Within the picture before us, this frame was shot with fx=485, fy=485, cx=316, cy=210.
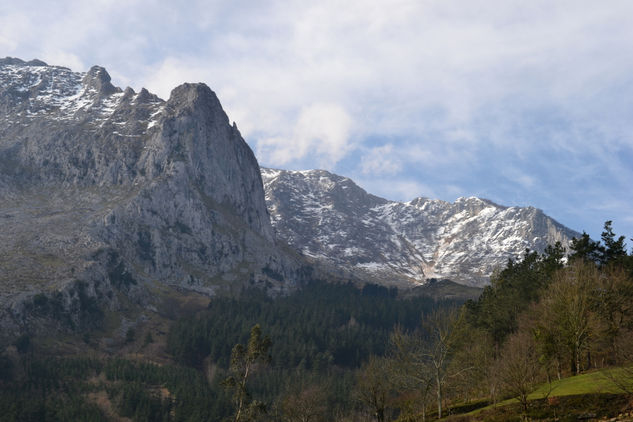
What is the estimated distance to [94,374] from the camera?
511 feet

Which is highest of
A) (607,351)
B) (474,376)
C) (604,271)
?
(604,271)

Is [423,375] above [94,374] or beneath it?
above

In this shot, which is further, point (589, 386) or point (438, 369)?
point (438, 369)

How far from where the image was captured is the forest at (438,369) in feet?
179

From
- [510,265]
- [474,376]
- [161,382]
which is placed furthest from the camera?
[161,382]

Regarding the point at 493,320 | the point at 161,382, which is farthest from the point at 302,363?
the point at 493,320

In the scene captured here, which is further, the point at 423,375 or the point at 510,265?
the point at 510,265

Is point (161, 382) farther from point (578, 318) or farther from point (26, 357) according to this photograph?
point (578, 318)

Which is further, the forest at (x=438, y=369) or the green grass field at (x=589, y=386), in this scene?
the forest at (x=438, y=369)

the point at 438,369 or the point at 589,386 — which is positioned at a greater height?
the point at 589,386

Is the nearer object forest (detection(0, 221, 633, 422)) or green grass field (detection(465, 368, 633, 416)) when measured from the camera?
green grass field (detection(465, 368, 633, 416))

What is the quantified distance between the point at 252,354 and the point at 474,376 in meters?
33.2

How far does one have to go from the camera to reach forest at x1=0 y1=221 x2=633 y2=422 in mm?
54500

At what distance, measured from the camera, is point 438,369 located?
2376 inches
